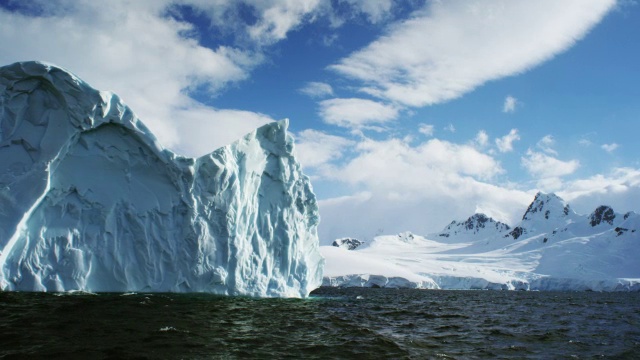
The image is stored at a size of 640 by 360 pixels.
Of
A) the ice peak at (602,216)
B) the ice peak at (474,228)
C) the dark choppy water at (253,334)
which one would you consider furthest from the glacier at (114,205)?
the ice peak at (474,228)

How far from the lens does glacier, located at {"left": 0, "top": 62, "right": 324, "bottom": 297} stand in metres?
23.0

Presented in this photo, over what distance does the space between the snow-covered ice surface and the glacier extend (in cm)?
4676

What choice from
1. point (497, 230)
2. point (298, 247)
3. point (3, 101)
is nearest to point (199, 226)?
point (298, 247)

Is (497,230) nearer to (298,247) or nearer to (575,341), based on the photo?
(298,247)

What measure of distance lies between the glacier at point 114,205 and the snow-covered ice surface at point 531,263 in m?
46.8

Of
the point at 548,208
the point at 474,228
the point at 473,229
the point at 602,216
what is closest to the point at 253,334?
the point at 602,216

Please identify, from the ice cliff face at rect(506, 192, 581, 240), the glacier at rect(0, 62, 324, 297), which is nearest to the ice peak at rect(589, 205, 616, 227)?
the ice cliff face at rect(506, 192, 581, 240)

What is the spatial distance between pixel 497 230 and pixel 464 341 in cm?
17187

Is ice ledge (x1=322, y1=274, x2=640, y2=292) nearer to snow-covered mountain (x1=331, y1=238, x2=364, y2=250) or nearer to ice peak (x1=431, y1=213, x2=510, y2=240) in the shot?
ice peak (x1=431, y1=213, x2=510, y2=240)

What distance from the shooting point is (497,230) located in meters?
176

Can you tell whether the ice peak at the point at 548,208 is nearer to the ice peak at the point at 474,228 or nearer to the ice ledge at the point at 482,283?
the ice peak at the point at 474,228

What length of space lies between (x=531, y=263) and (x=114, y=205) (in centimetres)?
10045

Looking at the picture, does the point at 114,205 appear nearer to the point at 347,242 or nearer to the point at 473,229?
the point at 347,242

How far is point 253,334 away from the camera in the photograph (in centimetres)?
1432
